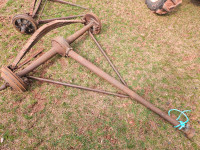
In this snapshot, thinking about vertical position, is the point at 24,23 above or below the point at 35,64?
above

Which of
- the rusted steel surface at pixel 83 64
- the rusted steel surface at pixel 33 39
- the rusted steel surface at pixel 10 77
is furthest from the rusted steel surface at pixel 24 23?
the rusted steel surface at pixel 10 77

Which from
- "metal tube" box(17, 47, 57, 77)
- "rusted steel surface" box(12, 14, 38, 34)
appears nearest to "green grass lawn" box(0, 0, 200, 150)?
"rusted steel surface" box(12, 14, 38, 34)

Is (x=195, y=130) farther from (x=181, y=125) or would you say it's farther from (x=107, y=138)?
(x=107, y=138)

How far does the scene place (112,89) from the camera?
3.39 meters

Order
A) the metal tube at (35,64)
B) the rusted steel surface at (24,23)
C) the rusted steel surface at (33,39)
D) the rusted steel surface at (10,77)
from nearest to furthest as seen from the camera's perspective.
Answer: the rusted steel surface at (10,77) → the rusted steel surface at (33,39) → the metal tube at (35,64) → the rusted steel surface at (24,23)

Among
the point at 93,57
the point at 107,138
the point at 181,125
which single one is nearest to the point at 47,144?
the point at 107,138

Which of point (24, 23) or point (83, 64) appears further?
point (24, 23)

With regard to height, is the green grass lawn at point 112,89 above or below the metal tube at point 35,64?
below

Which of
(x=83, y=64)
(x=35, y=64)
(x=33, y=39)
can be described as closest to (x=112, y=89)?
(x=83, y=64)

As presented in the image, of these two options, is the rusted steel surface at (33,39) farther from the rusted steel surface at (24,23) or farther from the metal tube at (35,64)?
the rusted steel surface at (24,23)

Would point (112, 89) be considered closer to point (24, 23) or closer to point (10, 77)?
point (10, 77)

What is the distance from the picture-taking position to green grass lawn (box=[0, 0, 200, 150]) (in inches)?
111

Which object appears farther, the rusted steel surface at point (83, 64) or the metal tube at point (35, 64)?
the metal tube at point (35, 64)

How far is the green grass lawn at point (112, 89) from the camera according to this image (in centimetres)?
283
